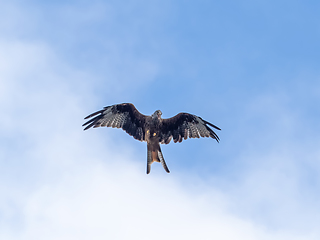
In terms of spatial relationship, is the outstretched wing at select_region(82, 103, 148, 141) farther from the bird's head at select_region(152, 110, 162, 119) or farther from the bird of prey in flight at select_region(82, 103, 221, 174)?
the bird's head at select_region(152, 110, 162, 119)

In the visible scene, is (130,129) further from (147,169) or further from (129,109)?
(147,169)

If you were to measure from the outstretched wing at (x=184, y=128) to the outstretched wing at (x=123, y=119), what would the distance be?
0.97 metres

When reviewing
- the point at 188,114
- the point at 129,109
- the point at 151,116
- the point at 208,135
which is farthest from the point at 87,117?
the point at 208,135

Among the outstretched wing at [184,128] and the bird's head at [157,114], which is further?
the outstretched wing at [184,128]

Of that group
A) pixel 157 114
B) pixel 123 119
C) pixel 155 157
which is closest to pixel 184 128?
pixel 157 114

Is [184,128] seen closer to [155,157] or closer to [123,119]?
[155,157]

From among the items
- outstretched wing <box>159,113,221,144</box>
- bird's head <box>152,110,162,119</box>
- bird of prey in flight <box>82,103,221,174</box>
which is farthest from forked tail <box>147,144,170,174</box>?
bird's head <box>152,110,162,119</box>

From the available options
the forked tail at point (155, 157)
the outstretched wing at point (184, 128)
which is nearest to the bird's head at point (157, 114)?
the outstretched wing at point (184, 128)

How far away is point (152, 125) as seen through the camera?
11.0 m

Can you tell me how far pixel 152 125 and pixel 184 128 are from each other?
1510 mm

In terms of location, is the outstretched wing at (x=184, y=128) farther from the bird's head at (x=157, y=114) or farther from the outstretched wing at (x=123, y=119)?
the outstretched wing at (x=123, y=119)

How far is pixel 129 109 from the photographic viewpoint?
1138 cm

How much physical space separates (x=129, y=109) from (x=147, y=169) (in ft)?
8.61

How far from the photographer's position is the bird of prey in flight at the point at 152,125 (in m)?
11.1
